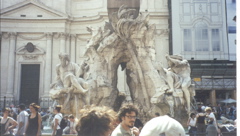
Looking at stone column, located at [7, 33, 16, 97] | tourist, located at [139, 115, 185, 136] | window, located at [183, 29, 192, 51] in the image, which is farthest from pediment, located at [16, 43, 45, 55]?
tourist, located at [139, 115, 185, 136]

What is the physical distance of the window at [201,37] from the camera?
91.8ft

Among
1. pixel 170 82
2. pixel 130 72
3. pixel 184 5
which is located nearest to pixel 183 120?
pixel 170 82

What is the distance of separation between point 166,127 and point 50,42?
29.2 meters

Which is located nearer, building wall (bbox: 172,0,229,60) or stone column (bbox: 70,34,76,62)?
building wall (bbox: 172,0,229,60)

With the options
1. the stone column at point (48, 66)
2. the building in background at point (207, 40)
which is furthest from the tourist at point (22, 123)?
the building in background at point (207, 40)

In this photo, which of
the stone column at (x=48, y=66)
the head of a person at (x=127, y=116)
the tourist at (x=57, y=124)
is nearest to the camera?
the head of a person at (x=127, y=116)

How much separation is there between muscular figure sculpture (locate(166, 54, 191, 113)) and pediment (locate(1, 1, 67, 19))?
2106 cm

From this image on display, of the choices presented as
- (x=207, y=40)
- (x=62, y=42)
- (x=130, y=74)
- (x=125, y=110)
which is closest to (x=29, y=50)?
(x=62, y=42)

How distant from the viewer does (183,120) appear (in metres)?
10.8

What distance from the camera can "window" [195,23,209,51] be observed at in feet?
91.8

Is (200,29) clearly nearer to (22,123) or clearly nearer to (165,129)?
(22,123)

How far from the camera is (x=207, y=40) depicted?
28.1 meters

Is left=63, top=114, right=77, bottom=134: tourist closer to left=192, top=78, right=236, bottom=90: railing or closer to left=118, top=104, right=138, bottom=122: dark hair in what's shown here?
left=118, top=104, right=138, bottom=122: dark hair

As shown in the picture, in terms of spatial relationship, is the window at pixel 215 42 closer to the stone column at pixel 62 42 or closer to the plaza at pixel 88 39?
the plaza at pixel 88 39
